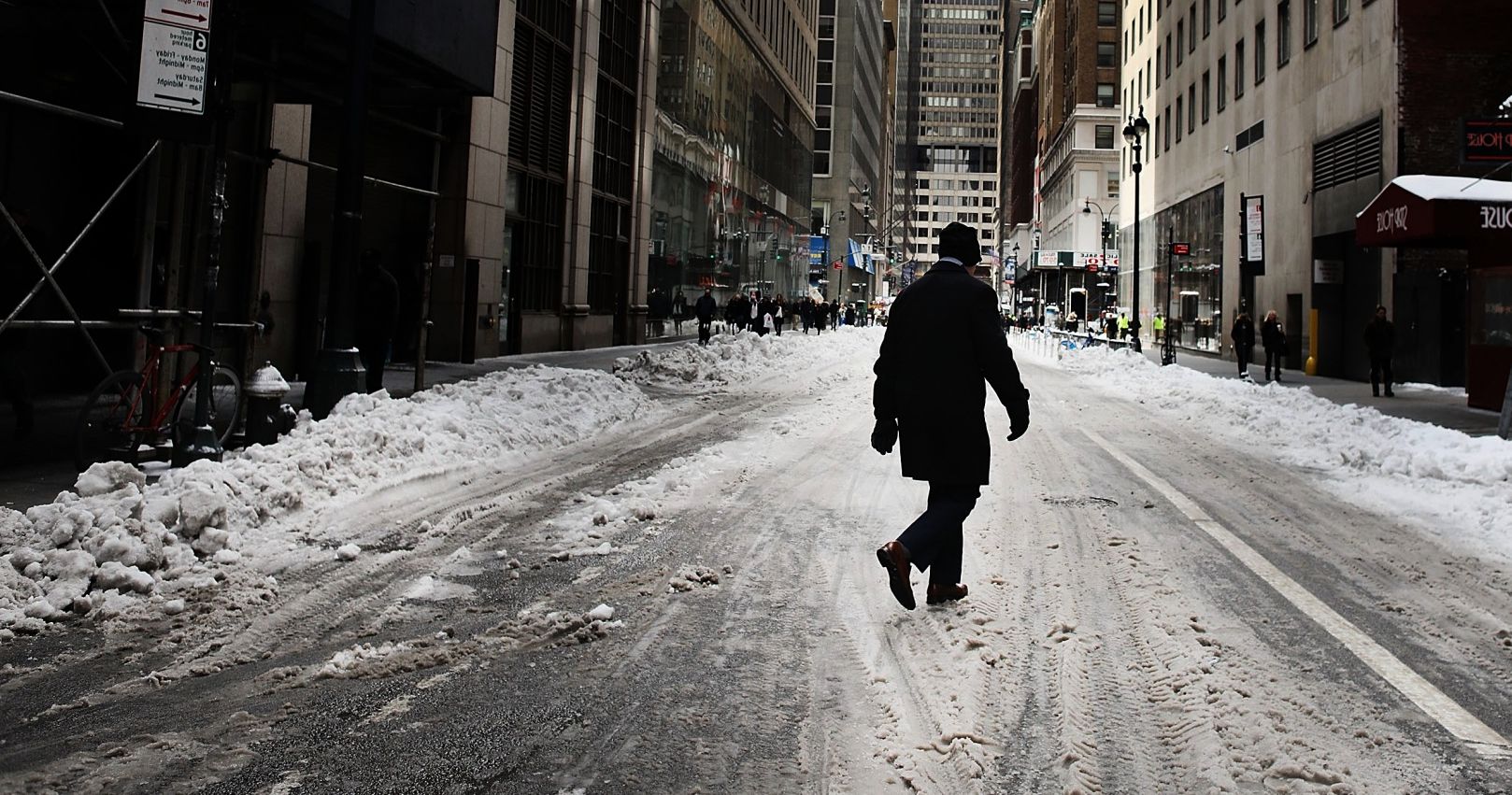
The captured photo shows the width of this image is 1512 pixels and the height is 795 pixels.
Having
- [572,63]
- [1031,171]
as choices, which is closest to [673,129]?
[572,63]

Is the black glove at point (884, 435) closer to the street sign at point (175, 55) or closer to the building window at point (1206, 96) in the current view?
the street sign at point (175, 55)

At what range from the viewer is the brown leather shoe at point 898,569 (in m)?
5.74

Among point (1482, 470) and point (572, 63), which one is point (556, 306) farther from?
point (1482, 470)

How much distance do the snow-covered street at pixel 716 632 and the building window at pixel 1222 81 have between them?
35.5 metres

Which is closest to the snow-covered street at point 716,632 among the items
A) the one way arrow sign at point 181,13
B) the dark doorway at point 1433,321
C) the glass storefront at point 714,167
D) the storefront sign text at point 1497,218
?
the one way arrow sign at point 181,13

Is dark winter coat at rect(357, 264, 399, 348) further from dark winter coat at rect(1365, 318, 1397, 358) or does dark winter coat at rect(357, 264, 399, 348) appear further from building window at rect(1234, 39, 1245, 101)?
building window at rect(1234, 39, 1245, 101)

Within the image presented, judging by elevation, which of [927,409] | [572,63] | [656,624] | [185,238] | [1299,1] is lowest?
[656,624]

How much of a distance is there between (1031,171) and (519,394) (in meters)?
139

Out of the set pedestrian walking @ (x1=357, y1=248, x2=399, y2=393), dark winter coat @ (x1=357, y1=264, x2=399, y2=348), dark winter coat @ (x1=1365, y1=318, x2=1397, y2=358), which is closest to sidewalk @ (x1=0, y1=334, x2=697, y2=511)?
pedestrian walking @ (x1=357, y1=248, x2=399, y2=393)

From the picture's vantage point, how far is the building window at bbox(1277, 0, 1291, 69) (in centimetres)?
3541

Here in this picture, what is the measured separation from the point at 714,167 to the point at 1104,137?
179 feet

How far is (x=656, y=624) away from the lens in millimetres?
5688

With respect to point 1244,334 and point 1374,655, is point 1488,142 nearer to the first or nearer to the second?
point 1244,334

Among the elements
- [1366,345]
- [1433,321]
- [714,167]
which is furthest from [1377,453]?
[714,167]
